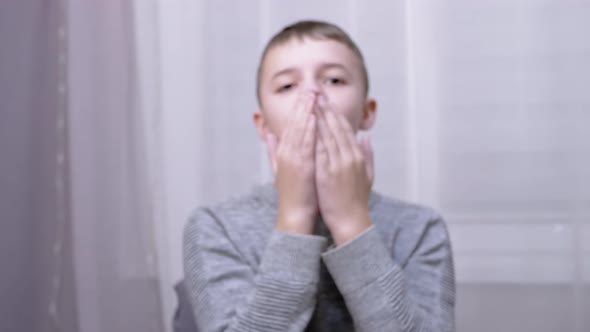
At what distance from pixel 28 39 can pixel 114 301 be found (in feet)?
1.93

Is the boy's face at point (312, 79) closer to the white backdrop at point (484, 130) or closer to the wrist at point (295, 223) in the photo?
the wrist at point (295, 223)

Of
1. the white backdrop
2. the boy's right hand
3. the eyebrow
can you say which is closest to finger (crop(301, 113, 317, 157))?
the boy's right hand

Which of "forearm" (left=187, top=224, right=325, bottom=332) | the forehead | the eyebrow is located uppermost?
the forehead

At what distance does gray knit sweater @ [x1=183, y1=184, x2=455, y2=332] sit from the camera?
75 cm

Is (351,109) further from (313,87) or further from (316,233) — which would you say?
(316,233)

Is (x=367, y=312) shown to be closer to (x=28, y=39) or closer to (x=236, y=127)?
(x=236, y=127)

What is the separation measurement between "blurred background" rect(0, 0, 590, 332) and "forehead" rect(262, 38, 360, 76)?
1.13 feet

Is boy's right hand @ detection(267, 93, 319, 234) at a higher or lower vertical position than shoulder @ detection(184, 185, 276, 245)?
higher

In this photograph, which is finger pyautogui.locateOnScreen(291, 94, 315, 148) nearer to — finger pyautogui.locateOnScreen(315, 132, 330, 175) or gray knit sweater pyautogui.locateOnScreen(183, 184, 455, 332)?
finger pyautogui.locateOnScreen(315, 132, 330, 175)

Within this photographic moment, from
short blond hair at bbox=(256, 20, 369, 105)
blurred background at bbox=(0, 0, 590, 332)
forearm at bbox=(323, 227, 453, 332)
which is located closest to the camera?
forearm at bbox=(323, 227, 453, 332)

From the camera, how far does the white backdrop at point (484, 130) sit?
4.01 feet

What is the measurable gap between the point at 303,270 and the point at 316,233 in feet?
0.51

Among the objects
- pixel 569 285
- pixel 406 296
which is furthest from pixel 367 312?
pixel 569 285

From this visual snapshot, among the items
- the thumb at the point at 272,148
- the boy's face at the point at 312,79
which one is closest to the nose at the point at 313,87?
the boy's face at the point at 312,79
